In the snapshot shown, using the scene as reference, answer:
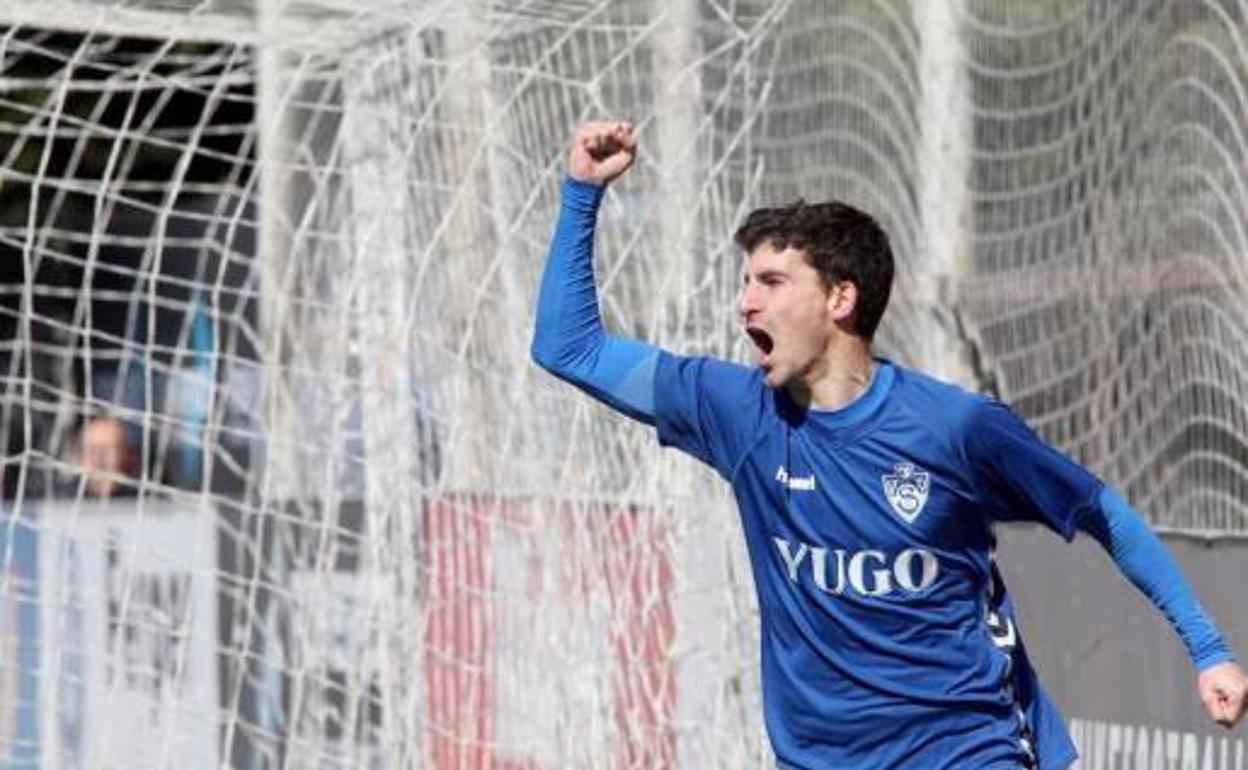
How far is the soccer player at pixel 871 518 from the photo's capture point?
4660mm

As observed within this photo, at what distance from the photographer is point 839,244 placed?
4812mm

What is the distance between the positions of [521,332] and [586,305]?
3.42 metres

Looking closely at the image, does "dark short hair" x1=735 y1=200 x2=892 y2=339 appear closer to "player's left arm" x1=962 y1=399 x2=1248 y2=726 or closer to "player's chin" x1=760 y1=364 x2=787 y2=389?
"player's chin" x1=760 y1=364 x2=787 y2=389

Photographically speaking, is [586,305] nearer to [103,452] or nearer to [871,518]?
[871,518]

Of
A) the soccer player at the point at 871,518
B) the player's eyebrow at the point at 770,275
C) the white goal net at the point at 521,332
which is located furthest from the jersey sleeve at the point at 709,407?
the white goal net at the point at 521,332

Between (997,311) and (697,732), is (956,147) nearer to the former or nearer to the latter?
(997,311)

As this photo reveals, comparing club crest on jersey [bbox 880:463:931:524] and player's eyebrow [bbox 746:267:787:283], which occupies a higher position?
player's eyebrow [bbox 746:267:787:283]

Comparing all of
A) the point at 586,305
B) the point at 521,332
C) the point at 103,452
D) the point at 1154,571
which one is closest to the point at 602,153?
the point at 586,305

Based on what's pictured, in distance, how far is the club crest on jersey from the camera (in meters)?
4.70

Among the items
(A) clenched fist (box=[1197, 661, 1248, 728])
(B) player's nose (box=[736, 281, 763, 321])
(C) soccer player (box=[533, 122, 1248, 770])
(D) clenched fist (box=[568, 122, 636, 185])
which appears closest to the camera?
(A) clenched fist (box=[1197, 661, 1248, 728])

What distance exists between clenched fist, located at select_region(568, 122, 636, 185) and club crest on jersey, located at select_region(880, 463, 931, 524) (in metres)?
0.67

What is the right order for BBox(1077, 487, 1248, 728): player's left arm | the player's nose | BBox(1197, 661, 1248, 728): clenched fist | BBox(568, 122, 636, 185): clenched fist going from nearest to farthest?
BBox(1197, 661, 1248, 728): clenched fist < BBox(1077, 487, 1248, 728): player's left arm < the player's nose < BBox(568, 122, 636, 185): clenched fist

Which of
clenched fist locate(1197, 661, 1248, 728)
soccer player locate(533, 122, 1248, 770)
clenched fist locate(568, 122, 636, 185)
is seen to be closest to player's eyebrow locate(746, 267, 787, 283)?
soccer player locate(533, 122, 1248, 770)

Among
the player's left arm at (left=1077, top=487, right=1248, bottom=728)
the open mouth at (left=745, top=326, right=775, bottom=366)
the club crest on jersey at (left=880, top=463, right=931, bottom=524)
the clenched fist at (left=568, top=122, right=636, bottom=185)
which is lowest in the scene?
the player's left arm at (left=1077, top=487, right=1248, bottom=728)
